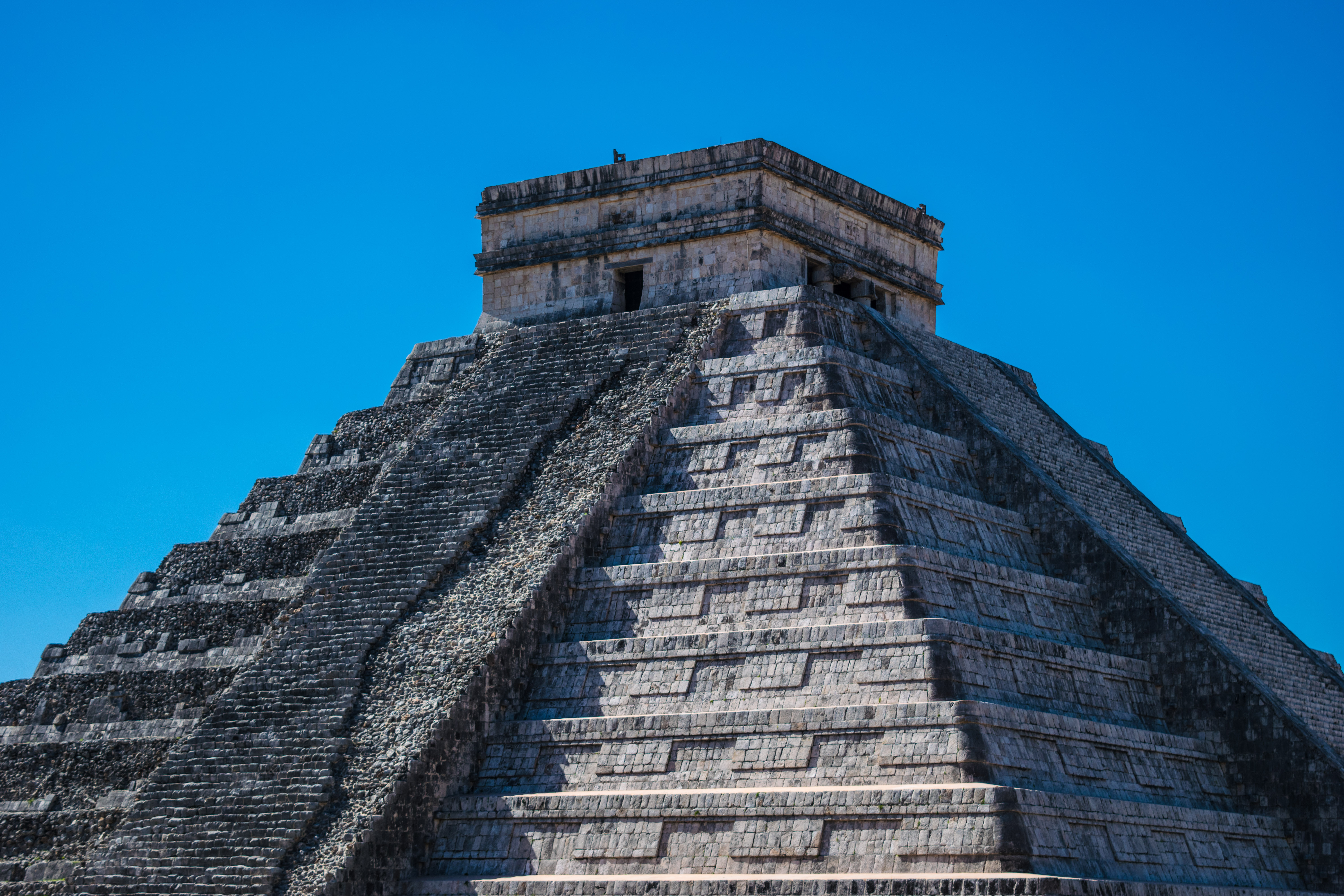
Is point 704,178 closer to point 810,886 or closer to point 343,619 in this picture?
point 343,619

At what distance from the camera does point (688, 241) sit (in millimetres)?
20156

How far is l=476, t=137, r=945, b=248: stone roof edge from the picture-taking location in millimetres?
20016

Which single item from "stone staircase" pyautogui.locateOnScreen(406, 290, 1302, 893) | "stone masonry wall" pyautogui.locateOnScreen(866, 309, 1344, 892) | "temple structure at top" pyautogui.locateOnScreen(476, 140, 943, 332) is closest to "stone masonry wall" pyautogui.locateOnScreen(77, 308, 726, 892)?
"temple structure at top" pyautogui.locateOnScreen(476, 140, 943, 332)

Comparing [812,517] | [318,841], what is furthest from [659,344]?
[318,841]

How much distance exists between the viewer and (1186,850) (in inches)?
557

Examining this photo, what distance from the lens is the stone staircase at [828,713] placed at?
13.0m

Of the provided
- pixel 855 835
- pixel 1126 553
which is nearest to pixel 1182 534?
pixel 1126 553

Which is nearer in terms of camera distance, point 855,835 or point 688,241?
point 855,835

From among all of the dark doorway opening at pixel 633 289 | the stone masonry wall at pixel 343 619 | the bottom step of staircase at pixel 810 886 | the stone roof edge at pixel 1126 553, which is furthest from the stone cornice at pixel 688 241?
the bottom step of staircase at pixel 810 886

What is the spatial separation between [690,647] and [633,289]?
280 inches

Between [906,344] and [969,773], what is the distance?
23.5 ft

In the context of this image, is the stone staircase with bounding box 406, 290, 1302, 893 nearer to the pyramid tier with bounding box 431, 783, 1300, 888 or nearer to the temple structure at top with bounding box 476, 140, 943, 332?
the pyramid tier with bounding box 431, 783, 1300, 888

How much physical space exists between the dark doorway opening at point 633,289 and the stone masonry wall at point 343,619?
1.04m

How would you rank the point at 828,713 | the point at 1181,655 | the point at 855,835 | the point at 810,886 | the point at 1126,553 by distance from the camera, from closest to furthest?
the point at 810,886
the point at 855,835
the point at 828,713
the point at 1181,655
the point at 1126,553
